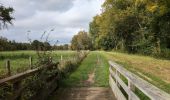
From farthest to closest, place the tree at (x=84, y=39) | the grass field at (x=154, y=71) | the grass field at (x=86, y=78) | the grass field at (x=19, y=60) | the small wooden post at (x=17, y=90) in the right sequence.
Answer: the tree at (x=84, y=39), the grass field at (x=154, y=71), the grass field at (x=86, y=78), the grass field at (x=19, y=60), the small wooden post at (x=17, y=90)

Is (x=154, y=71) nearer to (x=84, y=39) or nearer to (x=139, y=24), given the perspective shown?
(x=139, y=24)

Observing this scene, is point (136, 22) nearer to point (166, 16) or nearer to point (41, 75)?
point (166, 16)

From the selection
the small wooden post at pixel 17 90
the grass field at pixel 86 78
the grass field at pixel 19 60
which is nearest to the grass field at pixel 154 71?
the grass field at pixel 86 78

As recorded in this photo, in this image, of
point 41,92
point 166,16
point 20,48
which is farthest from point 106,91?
point 20,48

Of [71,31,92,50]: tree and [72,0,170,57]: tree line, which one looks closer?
[72,0,170,57]: tree line

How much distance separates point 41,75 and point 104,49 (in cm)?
11662

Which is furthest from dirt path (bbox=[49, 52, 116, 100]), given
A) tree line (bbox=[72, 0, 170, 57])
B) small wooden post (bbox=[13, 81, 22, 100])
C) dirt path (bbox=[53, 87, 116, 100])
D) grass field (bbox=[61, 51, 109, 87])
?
tree line (bbox=[72, 0, 170, 57])

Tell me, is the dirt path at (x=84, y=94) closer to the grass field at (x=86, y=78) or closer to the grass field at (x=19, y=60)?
the grass field at (x=19, y=60)

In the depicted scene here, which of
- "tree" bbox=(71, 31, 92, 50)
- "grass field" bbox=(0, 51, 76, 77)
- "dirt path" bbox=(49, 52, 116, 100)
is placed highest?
"tree" bbox=(71, 31, 92, 50)

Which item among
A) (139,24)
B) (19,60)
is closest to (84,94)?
(19,60)

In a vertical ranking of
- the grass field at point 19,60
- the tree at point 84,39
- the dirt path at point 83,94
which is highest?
the tree at point 84,39

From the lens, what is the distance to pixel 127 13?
7662 cm

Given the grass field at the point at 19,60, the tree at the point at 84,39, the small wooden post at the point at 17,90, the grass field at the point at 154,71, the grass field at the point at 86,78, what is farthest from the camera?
the tree at the point at 84,39

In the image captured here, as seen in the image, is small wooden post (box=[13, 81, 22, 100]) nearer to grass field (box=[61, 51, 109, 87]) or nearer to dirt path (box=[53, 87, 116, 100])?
dirt path (box=[53, 87, 116, 100])
